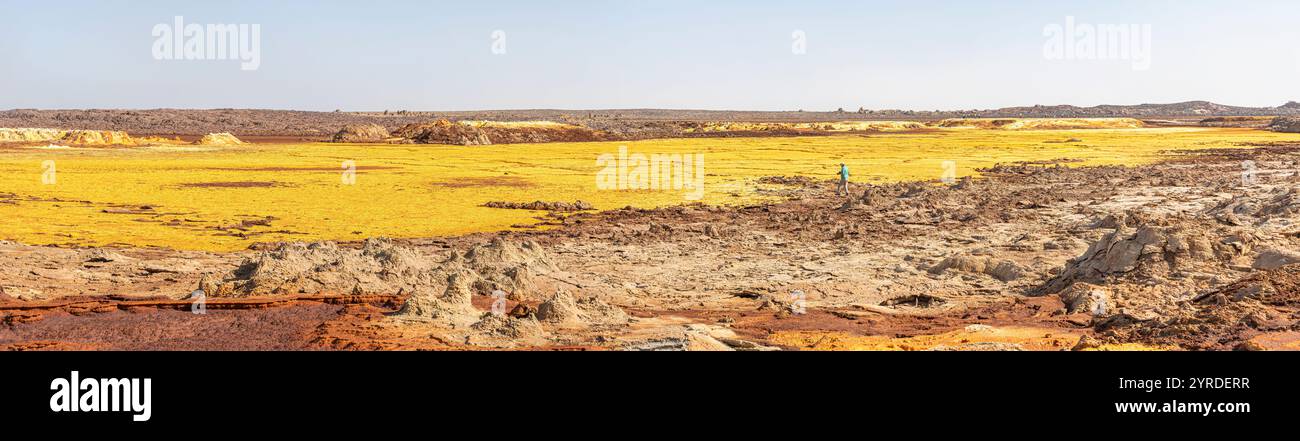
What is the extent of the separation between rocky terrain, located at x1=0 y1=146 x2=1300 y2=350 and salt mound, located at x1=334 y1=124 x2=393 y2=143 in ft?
186

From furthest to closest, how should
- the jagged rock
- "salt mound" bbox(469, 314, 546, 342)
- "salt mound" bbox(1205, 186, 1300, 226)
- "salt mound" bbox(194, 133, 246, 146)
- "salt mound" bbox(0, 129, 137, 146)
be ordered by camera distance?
"salt mound" bbox(194, 133, 246, 146) → "salt mound" bbox(0, 129, 137, 146) → "salt mound" bbox(1205, 186, 1300, 226) → the jagged rock → "salt mound" bbox(469, 314, 546, 342)

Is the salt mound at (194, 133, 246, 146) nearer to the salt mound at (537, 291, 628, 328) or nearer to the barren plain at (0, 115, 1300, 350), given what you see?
the barren plain at (0, 115, 1300, 350)

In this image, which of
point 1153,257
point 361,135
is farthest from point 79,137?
point 1153,257

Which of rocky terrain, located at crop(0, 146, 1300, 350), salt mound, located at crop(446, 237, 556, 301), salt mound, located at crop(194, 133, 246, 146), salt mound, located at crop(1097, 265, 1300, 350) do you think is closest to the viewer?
salt mound, located at crop(1097, 265, 1300, 350)

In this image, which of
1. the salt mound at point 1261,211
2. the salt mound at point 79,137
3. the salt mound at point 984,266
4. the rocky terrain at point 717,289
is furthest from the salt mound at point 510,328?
the salt mound at point 79,137

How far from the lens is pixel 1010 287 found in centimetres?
1296

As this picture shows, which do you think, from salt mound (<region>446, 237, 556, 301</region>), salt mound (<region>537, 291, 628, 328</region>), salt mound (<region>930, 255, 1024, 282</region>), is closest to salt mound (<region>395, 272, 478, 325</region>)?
salt mound (<region>537, 291, 628, 328</region>)

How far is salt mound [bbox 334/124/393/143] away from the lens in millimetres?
73125

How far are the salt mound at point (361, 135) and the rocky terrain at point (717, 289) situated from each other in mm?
56705

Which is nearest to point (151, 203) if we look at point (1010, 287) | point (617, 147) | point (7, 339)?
point (7, 339)

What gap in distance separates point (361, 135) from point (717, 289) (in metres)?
66.2

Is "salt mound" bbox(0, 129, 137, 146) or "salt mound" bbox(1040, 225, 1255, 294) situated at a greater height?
Answer: "salt mound" bbox(0, 129, 137, 146)

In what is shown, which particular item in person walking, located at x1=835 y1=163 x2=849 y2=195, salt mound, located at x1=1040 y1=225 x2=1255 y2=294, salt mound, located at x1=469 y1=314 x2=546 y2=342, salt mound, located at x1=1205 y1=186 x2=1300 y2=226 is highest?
person walking, located at x1=835 y1=163 x2=849 y2=195
